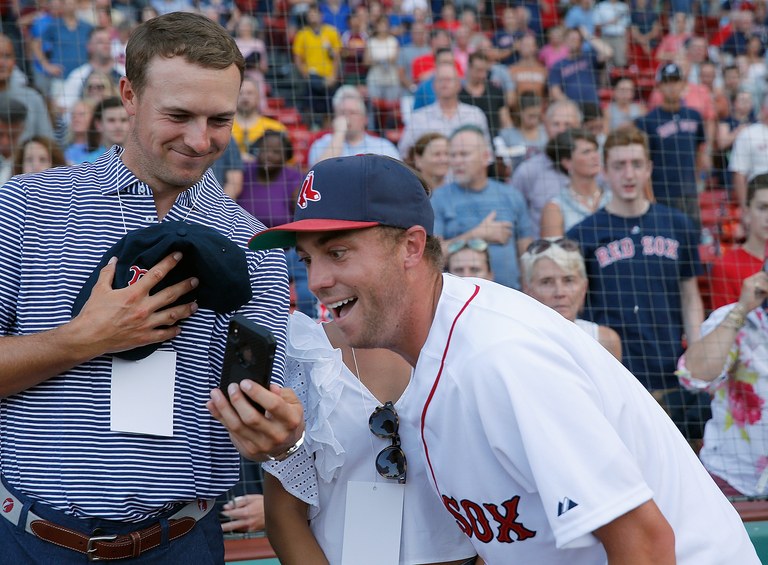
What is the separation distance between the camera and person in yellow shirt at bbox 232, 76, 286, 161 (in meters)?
6.95

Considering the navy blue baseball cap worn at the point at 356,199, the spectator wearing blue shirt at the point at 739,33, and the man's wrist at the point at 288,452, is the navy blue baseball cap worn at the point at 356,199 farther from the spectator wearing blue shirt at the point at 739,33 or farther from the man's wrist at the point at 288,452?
the spectator wearing blue shirt at the point at 739,33

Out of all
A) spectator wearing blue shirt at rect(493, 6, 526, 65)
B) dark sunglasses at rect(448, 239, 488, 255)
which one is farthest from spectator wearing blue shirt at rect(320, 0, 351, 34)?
dark sunglasses at rect(448, 239, 488, 255)

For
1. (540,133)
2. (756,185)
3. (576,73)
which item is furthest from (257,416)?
(576,73)

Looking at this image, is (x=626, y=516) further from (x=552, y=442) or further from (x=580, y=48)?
(x=580, y=48)

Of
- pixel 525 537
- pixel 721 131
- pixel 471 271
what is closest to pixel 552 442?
pixel 525 537

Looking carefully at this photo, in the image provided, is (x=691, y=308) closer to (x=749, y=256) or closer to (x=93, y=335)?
(x=749, y=256)

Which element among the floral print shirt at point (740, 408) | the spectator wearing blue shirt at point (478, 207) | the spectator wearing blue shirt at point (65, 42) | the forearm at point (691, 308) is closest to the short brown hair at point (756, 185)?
the forearm at point (691, 308)

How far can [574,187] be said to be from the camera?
5.89 m

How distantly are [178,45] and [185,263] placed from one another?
476mm

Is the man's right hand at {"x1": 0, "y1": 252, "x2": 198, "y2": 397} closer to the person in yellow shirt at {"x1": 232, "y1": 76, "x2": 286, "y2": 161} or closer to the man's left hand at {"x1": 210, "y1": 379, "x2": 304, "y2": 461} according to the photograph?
the man's left hand at {"x1": 210, "y1": 379, "x2": 304, "y2": 461}

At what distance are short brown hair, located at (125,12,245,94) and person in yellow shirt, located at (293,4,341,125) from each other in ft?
17.3

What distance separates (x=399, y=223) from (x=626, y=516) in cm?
69

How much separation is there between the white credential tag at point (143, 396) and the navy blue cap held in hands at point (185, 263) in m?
0.03

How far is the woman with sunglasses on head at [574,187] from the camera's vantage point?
5.65m
